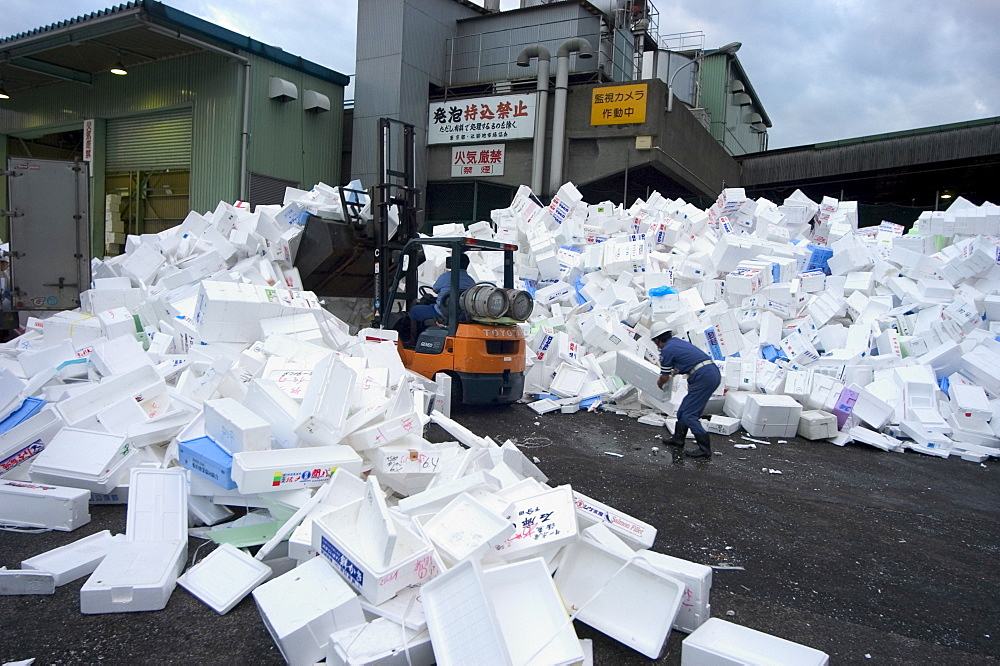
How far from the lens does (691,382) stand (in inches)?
277

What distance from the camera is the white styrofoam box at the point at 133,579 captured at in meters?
3.24

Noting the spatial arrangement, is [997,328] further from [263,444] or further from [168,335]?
[168,335]

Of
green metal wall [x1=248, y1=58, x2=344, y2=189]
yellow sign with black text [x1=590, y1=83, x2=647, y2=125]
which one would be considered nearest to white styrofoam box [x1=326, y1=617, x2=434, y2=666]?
green metal wall [x1=248, y1=58, x2=344, y2=189]

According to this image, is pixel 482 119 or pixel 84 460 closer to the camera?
pixel 84 460

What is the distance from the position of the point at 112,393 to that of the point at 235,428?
221 cm

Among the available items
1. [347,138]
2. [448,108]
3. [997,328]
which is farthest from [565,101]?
[997,328]

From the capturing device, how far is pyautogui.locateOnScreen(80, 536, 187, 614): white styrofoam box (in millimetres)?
3238

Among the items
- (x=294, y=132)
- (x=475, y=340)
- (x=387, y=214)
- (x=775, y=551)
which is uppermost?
(x=294, y=132)

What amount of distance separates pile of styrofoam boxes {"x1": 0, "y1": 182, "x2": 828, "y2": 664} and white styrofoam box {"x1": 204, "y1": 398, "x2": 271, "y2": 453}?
0.01m

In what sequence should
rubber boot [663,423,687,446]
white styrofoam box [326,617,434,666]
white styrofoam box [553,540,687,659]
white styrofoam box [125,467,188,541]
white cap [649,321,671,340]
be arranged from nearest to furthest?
white styrofoam box [326,617,434,666] → white styrofoam box [553,540,687,659] → white styrofoam box [125,467,188,541] → rubber boot [663,423,687,446] → white cap [649,321,671,340]

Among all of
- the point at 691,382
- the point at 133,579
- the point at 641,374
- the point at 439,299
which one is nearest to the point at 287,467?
the point at 133,579

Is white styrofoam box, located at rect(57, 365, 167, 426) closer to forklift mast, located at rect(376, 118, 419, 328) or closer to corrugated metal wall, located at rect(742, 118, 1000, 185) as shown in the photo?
forklift mast, located at rect(376, 118, 419, 328)

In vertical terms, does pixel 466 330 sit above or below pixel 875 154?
below

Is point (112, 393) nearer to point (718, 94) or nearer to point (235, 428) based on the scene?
point (235, 428)
